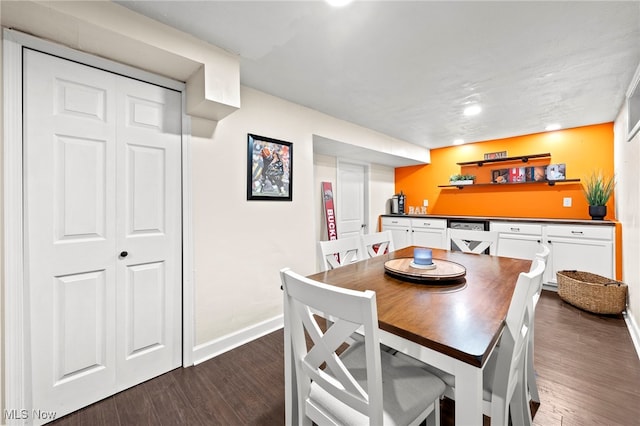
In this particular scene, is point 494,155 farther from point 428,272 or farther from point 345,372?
point 345,372

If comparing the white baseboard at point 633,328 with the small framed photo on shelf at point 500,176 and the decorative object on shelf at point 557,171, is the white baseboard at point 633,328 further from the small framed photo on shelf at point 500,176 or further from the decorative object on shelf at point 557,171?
the small framed photo on shelf at point 500,176

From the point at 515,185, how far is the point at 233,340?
14.8 feet

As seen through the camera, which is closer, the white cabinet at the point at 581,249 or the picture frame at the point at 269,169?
the picture frame at the point at 269,169

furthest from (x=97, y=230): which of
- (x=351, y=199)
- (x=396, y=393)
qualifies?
(x=351, y=199)

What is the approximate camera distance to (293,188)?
2689 mm

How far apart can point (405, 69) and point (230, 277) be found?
2204 mm

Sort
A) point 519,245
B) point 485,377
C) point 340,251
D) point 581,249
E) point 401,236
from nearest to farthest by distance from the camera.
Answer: point 485,377
point 340,251
point 581,249
point 519,245
point 401,236

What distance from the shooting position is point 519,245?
355 centimetres

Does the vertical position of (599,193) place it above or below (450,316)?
above

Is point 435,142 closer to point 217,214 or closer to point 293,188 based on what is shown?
point 293,188

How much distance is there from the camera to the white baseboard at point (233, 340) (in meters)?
2.03

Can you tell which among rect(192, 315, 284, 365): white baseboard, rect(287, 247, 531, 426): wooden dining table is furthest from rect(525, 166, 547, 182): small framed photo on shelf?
rect(192, 315, 284, 365): white baseboard

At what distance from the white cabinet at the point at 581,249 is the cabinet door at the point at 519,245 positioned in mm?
141

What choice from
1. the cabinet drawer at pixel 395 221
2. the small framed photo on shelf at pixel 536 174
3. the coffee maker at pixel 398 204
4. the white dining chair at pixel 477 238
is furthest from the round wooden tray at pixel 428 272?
the coffee maker at pixel 398 204
